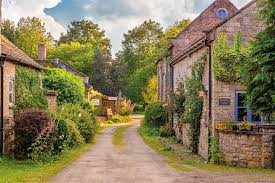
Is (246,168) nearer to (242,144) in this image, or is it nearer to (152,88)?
(242,144)

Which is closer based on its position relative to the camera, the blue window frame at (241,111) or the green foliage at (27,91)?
the blue window frame at (241,111)

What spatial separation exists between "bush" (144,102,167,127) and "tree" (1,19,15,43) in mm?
44307

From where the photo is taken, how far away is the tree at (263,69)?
53.4 ft

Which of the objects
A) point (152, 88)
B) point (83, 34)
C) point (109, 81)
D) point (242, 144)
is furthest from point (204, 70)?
point (83, 34)

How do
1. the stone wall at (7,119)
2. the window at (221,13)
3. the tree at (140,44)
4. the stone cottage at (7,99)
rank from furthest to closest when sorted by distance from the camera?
the tree at (140,44)
the window at (221,13)
the stone wall at (7,119)
the stone cottage at (7,99)

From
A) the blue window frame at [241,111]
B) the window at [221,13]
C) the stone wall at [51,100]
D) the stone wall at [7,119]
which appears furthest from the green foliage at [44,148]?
the window at [221,13]

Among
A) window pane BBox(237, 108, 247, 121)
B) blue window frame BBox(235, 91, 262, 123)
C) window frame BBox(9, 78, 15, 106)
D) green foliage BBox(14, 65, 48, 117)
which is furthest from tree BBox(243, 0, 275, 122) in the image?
green foliage BBox(14, 65, 48, 117)

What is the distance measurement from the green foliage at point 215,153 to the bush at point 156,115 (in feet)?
65.2

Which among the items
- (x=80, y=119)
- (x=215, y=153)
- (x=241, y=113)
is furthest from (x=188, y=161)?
(x=80, y=119)

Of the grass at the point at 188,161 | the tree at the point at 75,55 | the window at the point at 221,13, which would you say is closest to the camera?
the grass at the point at 188,161

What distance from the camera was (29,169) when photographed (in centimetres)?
1722

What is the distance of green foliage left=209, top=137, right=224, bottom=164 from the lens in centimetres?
1973

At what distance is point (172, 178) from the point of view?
48.5 ft

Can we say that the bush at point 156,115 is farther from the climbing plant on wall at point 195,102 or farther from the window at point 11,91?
the window at point 11,91
